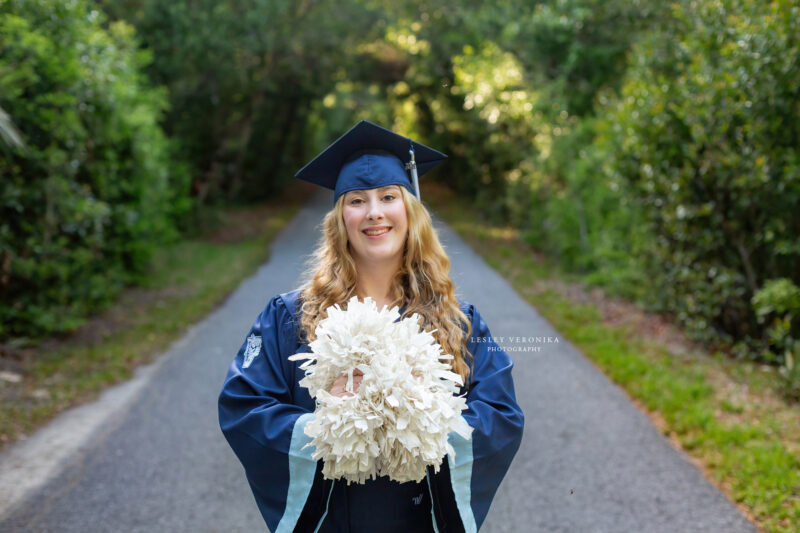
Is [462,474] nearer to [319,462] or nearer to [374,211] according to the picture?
[319,462]

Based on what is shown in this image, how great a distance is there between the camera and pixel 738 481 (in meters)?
4.14

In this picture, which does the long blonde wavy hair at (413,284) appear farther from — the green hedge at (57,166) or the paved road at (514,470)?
the green hedge at (57,166)

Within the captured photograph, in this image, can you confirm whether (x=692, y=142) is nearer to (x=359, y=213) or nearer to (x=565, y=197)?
(x=565, y=197)

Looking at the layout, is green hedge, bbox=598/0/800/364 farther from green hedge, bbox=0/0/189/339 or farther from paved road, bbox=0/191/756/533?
green hedge, bbox=0/0/189/339

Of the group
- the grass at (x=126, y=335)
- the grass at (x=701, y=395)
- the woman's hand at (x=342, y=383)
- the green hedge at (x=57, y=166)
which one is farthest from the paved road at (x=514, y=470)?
the green hedge at (x=57, y=166)

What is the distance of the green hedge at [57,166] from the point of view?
6.88m

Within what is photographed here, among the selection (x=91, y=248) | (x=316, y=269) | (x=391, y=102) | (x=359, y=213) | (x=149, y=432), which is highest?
(x=391, y=102)

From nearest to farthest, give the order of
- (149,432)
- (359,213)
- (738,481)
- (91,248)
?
1. (359,213)
2. (738,481)
3. (149,432)
4. (91,248)

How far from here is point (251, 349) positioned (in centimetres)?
214

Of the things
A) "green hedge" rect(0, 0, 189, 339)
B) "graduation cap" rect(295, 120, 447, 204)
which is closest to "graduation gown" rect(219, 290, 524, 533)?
"graduation cap" rect(295, 120, 447, 204)

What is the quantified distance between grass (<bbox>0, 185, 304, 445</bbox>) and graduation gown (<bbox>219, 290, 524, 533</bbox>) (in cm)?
417

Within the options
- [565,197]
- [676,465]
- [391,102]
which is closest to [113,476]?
[676,465]

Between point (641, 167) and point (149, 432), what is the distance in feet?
19.5

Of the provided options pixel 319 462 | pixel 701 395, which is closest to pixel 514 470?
pixel 701 395
